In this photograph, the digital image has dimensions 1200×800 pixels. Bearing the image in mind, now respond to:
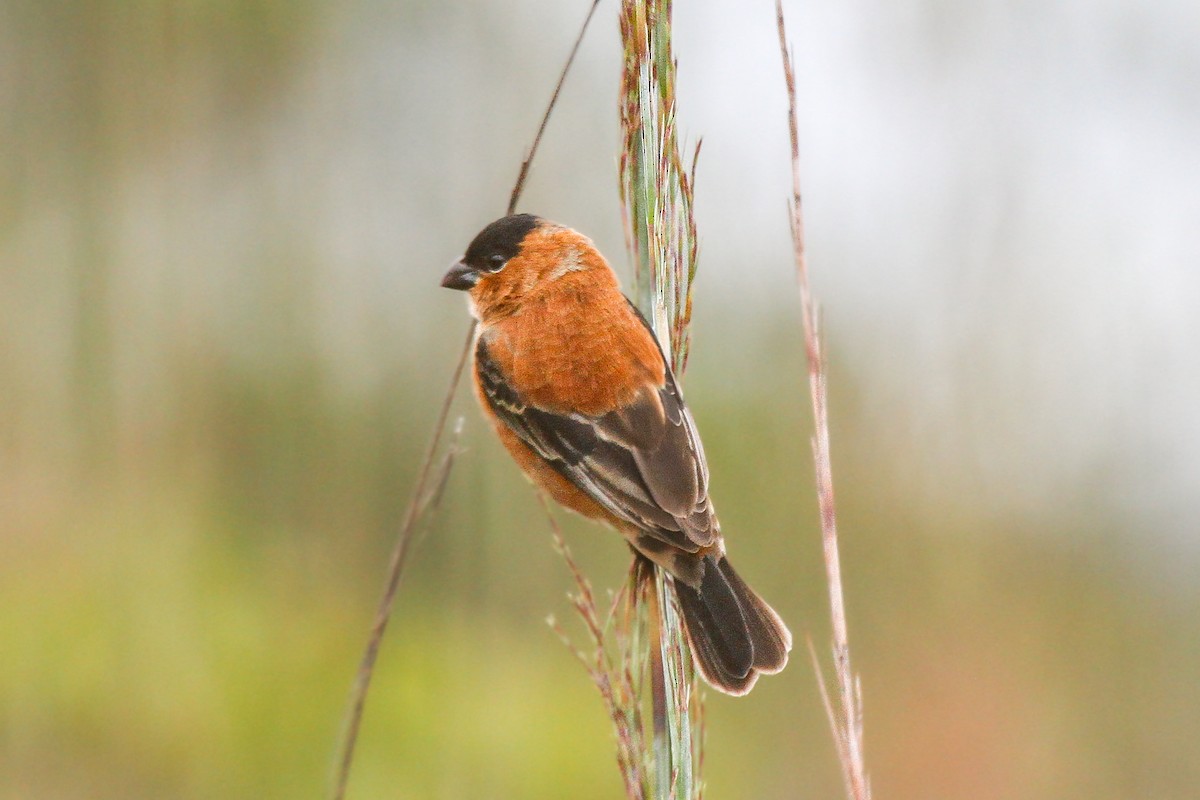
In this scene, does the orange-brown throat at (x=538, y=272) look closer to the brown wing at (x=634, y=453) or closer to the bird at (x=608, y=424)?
the bird at (x=608, y=424)

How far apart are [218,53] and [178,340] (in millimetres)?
1512

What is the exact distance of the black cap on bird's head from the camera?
3211 mm

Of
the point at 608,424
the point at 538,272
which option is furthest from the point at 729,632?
the point at 538,272

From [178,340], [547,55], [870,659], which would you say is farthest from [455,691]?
[547,55]

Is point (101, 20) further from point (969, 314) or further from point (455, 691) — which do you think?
point (969, 314)

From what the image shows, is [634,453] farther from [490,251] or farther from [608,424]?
[490,251]

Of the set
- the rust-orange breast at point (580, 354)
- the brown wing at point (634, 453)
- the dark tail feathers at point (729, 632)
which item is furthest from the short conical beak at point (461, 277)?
the dark tail feathers at point (729, 632)

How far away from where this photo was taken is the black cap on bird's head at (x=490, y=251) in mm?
3211

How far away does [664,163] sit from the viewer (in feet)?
6.93

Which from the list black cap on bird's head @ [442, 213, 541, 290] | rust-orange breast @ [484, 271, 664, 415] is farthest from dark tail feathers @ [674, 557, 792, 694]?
black cap on bird's head @ [442, 213, 541, 290]

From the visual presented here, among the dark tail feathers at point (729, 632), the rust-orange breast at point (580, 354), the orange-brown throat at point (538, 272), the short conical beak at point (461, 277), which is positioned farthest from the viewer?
the short conical beak at point (461, 277)

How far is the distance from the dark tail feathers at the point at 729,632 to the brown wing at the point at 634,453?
14cm

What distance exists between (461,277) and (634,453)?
3.15ft

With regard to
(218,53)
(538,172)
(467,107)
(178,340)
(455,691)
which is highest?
(218,53)
